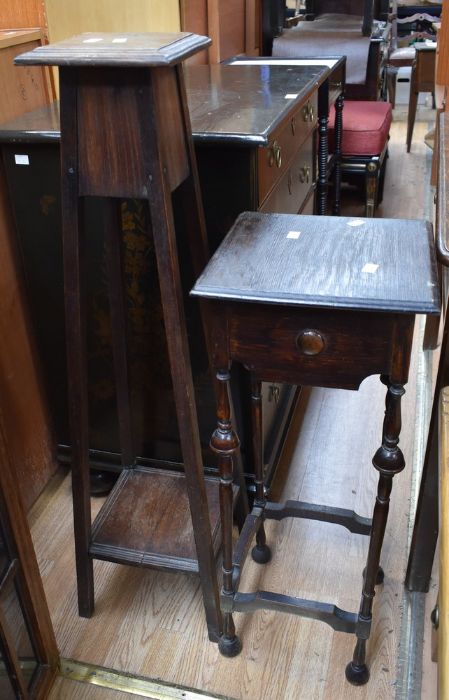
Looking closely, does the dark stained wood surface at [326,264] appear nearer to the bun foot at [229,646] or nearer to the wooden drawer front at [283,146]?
the wooden drawer front at [283,146]

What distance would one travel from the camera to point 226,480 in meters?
1.17

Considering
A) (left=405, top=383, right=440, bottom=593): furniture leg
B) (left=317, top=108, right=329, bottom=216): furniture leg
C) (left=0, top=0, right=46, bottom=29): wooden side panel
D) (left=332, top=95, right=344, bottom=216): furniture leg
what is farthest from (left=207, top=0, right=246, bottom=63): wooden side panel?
(left=405, top=383, right=440, bottom=593): furniture leg

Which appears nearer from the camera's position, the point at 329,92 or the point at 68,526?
the point at 68,526

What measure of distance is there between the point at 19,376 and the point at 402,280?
0.99m

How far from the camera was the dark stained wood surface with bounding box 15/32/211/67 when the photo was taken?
0.87 m

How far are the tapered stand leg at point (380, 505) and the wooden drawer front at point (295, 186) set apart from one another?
53cm

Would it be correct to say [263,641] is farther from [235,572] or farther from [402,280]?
[402,280]

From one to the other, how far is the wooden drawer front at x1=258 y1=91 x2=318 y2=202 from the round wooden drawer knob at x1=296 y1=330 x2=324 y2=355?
0.43m

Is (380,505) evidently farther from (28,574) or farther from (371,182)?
(371,182)

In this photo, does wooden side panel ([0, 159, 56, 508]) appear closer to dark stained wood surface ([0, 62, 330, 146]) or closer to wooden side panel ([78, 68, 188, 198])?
dark stained wood surface ([0, 62, 330, 146])

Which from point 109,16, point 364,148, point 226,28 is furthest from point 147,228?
point 226,28

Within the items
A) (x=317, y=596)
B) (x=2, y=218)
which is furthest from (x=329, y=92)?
(x=317, y=596)

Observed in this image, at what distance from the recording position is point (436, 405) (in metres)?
1.23

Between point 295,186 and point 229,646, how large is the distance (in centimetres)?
116
